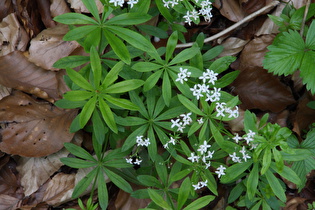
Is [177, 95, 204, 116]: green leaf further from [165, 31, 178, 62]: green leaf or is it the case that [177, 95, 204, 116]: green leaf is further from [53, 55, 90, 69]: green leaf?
[53, 55, 90, 69]: green leaf

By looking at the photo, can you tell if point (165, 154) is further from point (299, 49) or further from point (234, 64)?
point (299, 49)

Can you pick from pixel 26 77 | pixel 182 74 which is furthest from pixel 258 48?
pixel 26 77

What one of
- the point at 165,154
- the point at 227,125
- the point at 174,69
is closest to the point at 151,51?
the point at 174,69

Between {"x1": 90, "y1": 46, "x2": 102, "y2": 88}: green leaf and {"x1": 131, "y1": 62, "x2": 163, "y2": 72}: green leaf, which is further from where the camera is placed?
{"x1": 131, "y1": 62, "x2": 163, "y2": 72}: green leaf

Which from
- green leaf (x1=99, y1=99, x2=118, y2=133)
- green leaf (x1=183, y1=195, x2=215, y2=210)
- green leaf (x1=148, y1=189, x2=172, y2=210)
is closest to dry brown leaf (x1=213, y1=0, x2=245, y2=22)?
green leaf (x1=99, y1=99, x2=118, y2=133)

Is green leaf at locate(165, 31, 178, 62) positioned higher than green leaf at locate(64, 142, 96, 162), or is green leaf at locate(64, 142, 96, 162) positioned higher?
green leaf at locate(165, 31, 178, 62)

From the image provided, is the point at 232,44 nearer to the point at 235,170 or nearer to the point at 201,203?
the point at 235,170
